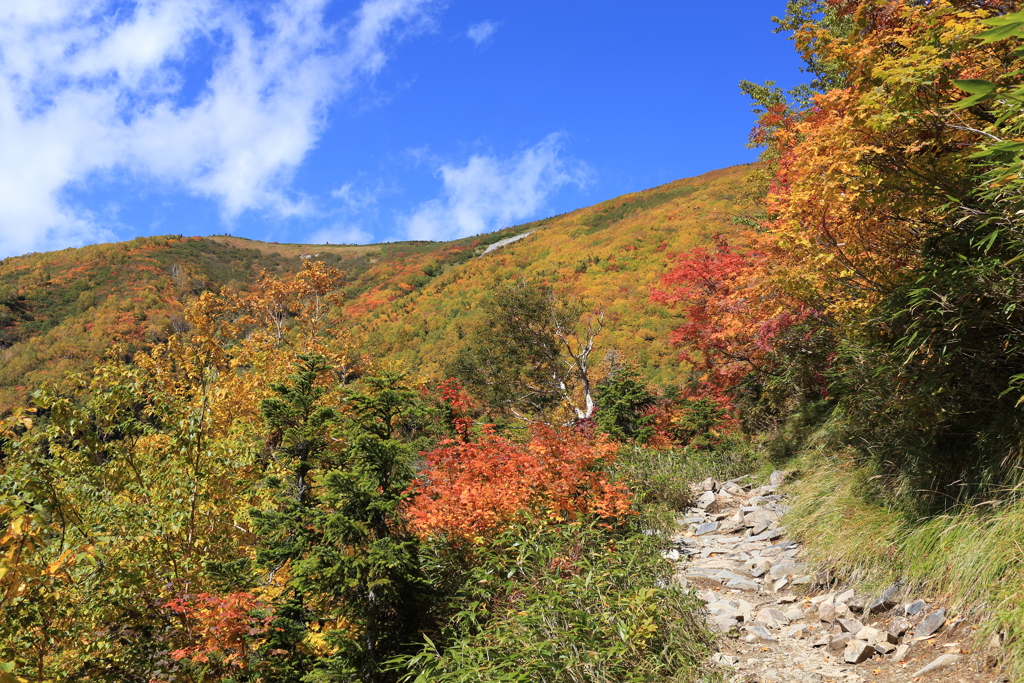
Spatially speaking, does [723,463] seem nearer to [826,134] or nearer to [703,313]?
[703,313]

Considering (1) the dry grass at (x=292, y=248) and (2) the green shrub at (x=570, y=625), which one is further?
(1) the dry grass at (x=292, y=248)

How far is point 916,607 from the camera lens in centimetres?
429

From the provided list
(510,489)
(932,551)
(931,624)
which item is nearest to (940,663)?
(931,624)

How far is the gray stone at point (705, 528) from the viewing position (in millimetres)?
7621

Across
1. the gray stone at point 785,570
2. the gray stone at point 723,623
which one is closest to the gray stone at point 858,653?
the gray stone at point 723,623

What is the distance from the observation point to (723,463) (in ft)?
34.3

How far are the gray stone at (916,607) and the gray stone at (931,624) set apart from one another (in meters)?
0.12

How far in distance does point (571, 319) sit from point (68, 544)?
46.3ft

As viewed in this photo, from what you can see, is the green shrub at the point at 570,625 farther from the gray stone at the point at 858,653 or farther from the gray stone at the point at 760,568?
the gray stone at the point at 760,568

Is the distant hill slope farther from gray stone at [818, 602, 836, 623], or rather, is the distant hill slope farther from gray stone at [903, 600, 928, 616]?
gray stone at [903, 600, 928, 616]

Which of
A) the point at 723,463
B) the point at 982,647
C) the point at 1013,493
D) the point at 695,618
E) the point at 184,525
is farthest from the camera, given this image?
the point at 723,463

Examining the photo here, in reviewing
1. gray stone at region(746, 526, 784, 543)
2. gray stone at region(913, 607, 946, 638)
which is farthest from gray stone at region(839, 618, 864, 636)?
gray stone at region(746, 526, 784, 543)

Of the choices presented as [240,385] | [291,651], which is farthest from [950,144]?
[240,385]

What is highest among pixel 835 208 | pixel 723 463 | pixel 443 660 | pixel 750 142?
pixel 750 142
